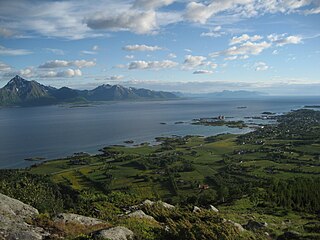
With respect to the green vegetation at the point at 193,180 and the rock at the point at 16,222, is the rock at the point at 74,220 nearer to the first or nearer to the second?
the rock at the point at 16,222

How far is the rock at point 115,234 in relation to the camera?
53.1 feet

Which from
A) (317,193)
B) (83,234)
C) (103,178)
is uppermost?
(83,234)

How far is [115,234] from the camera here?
54.4 ft

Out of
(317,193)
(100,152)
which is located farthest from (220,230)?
(100,152)

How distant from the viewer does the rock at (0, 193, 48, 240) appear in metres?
16.4

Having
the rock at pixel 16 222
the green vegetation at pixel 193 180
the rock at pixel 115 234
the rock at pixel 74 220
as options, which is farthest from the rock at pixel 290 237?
the rock at pixel 16 222

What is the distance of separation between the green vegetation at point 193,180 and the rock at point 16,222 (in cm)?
514

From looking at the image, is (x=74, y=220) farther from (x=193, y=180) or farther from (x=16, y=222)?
(x=193, y=180)

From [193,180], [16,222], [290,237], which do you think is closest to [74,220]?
[16,222]

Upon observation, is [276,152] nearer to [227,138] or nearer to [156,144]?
[227,138]

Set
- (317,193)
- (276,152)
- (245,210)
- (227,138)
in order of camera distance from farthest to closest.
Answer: (227,138) → (276,152) → (317,193) → (245,210)

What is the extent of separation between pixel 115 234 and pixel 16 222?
5867 millimetres

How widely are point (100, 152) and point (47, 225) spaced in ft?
389

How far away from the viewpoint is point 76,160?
117312 millimetres
